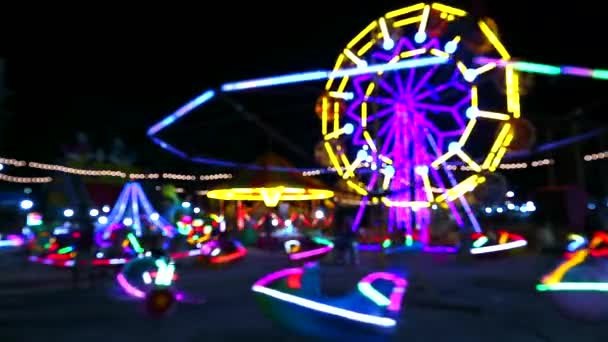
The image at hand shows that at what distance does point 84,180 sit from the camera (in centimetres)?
3133

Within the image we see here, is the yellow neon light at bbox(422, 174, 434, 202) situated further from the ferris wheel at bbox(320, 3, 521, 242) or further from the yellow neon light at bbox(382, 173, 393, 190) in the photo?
the yellow neon light at bbox(382, 173, 393, 190)

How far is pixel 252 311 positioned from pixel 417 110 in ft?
36.6

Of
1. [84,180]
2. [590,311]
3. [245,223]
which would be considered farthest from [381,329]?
[84,180]

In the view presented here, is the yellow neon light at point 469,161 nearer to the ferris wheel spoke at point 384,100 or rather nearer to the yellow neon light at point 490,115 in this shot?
the yellow neon light at point 490,115

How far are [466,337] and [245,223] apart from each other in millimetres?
21745

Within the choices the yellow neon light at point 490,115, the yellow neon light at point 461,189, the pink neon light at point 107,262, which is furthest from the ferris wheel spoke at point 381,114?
the pink neon light at point 107,262

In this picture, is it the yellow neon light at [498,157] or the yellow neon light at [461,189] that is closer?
the yellow neon light at [498,157]

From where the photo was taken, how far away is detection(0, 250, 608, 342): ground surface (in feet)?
25.7

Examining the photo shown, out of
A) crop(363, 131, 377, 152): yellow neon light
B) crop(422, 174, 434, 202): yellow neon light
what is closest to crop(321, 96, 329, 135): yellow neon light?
crop(363, 131, 377, 152): yellow neon light

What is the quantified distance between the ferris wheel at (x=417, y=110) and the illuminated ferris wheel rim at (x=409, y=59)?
3 centimetres

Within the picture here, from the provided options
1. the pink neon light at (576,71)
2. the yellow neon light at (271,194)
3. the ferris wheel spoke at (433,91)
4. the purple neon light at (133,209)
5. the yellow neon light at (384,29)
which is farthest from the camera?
the purple neon light at (133,209)

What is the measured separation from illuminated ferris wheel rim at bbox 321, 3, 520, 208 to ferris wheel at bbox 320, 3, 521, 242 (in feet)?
0.10

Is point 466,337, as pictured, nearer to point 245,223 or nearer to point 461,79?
point 461,79

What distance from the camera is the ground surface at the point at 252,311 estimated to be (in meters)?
7.84
